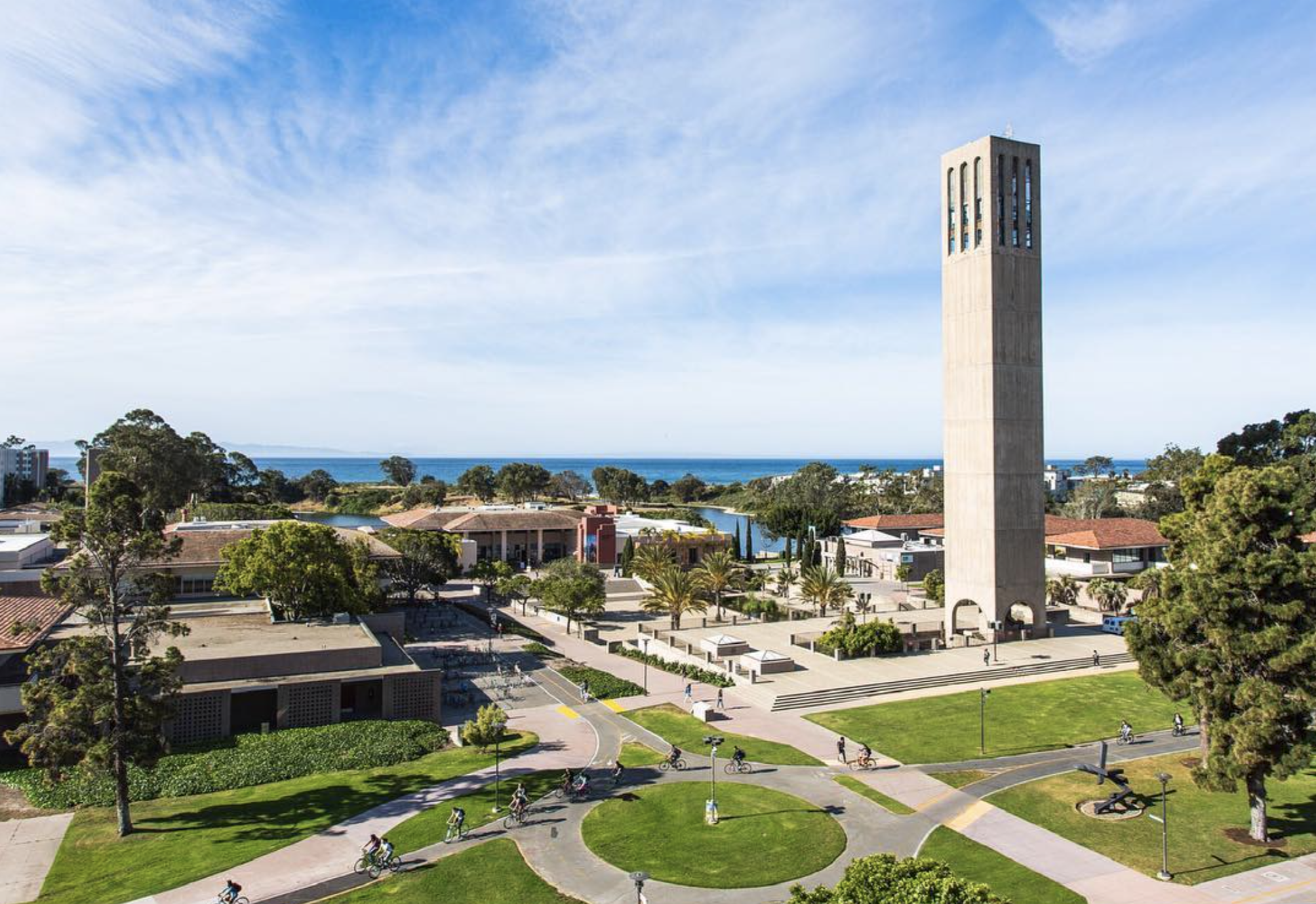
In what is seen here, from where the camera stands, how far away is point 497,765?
30.5 metres

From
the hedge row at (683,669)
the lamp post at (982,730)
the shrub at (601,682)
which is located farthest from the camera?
the hedge row at (683,669)

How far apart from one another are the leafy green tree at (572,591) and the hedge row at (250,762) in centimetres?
2221

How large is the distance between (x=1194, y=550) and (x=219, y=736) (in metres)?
36.9

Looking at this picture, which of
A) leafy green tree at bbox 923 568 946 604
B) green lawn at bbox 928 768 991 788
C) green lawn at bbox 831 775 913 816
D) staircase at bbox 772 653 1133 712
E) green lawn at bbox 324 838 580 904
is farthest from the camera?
leafy green tree at bbox 923 568 946 604

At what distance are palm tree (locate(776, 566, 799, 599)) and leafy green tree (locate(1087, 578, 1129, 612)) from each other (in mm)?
23815

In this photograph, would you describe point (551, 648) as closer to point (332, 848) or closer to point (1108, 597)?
point (332, 848)

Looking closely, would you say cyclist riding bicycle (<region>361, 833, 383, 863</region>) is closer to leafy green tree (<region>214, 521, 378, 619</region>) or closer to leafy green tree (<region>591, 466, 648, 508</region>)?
leafy green tree (<region>214, 521, 378, 619</region>)

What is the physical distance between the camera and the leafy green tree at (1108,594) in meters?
62.8

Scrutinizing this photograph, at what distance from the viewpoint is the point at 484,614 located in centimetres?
6700

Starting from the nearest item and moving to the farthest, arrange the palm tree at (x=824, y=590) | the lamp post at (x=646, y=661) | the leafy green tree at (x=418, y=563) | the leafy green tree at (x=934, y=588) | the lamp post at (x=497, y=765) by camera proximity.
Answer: the lamp post at (x=497, y=765)
the lamp post at (x=646, y=661)
the palm tree at (x=824, y=590)
the leafy green tree at (x=418, y=563)
the leafy green tree at (x=934, y=588)

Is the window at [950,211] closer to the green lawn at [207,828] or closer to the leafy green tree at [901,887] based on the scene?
the green lawn at [207,828]

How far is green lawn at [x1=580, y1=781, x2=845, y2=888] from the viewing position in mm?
24031

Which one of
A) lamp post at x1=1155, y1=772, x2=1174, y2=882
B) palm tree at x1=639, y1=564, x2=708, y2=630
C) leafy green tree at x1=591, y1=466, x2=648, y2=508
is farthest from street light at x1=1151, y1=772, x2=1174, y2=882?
leafy green tree at x1=591, y1=466, x2=648, y2=508

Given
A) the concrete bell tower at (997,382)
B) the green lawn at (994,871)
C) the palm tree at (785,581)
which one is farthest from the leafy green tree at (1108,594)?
the green lawn at (994,871)
